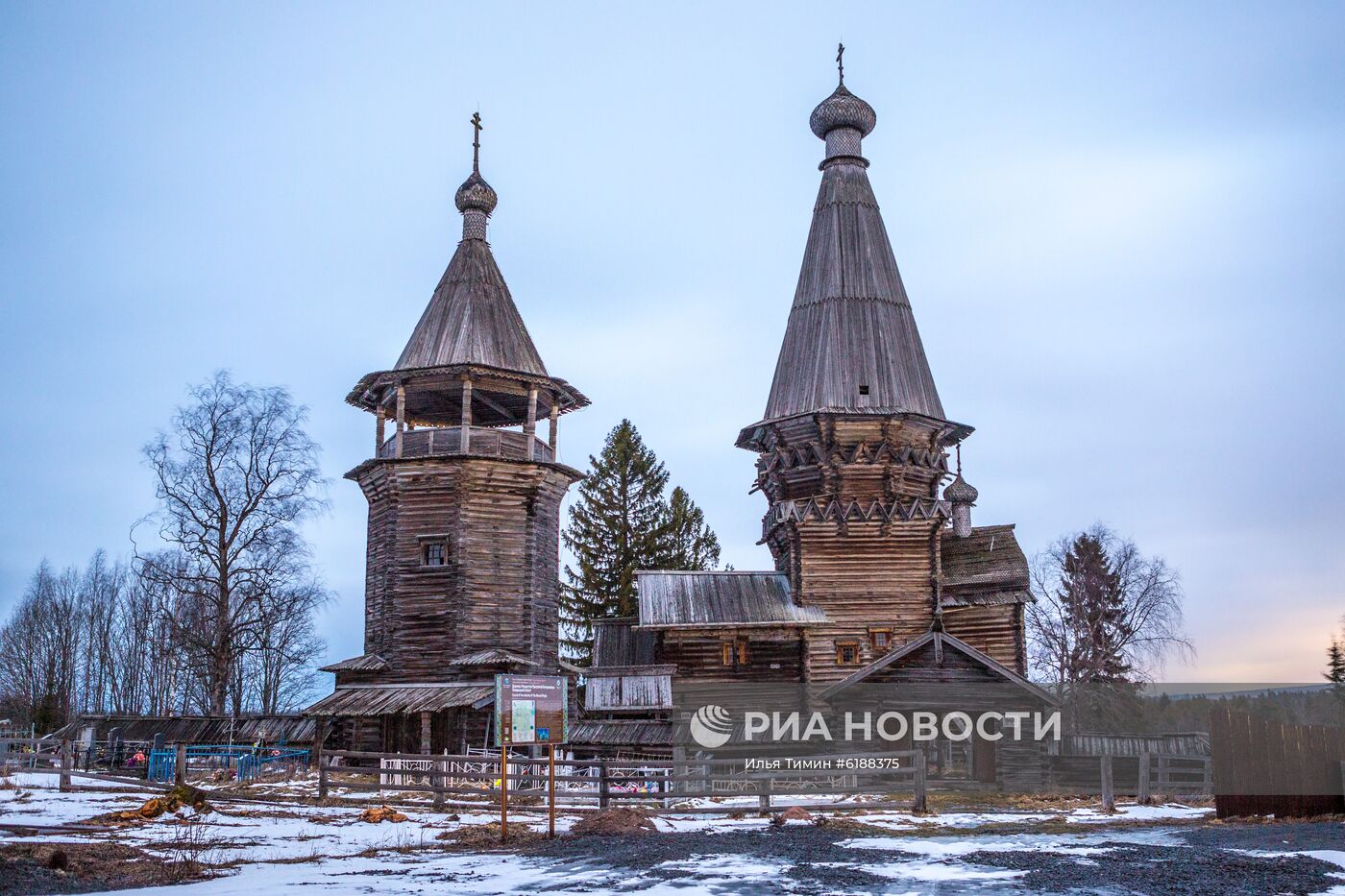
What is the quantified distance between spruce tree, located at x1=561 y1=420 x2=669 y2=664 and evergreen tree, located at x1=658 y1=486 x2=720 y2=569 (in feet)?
1.38

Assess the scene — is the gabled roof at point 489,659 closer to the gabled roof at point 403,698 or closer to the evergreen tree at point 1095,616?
the gabled roof at point 403,698

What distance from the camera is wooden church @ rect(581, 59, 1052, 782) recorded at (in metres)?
33.8

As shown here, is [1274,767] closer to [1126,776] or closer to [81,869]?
[1126,776]

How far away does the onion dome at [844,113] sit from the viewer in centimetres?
4306

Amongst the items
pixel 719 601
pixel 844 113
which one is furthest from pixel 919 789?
pixel 844 113

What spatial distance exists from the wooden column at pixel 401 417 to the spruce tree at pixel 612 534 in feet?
60.5

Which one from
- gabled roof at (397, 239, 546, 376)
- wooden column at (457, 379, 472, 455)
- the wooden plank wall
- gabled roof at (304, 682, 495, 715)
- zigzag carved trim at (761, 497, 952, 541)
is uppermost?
gabled roof at (397, 239, 546, 376)

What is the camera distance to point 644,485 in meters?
58.2

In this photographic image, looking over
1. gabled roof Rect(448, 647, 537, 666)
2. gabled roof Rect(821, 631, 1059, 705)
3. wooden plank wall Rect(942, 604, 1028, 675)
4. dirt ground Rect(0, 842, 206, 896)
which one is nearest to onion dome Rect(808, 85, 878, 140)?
wooden plank wall Rect(942, 604, 1028, 675)

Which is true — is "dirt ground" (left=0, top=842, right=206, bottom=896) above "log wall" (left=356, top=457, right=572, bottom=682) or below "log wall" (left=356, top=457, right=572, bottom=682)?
below

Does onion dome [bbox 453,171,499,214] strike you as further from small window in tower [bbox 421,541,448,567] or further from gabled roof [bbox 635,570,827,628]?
gabled roof [bbox 635,570,827,628]

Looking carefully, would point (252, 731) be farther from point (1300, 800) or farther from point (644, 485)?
point (1300, 800)

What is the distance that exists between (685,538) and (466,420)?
20812 mm

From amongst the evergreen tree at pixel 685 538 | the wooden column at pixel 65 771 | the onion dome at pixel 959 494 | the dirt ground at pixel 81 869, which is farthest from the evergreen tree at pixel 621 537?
the dirt ground at pixel 81 869
